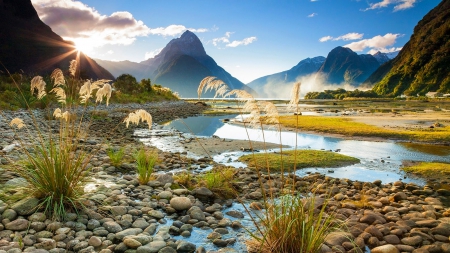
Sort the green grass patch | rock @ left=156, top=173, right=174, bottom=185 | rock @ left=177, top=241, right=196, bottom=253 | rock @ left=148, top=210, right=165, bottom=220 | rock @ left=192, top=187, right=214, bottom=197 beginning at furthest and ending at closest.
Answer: the green grass patch, rock @ left=156, top=173, right=174, bottom=185, rock @ left=192, top=187, right=214, bottom=197, rock @ left=148, top=210, right=165, bottom=220, rock @ left=177, top=241, right=196, bottom=253

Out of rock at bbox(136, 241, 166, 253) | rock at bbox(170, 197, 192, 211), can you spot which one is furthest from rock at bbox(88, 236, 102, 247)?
rock at bbox(170, 197, 192, 211)

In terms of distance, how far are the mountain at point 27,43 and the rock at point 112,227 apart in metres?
64.4

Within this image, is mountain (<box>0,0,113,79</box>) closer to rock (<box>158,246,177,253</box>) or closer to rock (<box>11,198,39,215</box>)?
rock (<box>11,198,39,215</box>)

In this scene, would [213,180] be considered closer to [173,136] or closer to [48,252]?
[48,252]

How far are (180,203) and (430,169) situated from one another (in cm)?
1064

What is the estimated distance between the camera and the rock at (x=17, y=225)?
4455 mm

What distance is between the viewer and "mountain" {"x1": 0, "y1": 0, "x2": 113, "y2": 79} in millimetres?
65250

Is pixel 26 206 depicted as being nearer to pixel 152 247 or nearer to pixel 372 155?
pixel 152 247

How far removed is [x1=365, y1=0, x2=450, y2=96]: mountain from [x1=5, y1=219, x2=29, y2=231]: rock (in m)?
142

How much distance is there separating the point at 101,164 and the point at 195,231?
535 cm

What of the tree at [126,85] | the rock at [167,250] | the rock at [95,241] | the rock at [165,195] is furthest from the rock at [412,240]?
the tree at [126,85]

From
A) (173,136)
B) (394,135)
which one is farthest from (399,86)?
(173,136)

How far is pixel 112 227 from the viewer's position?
5004mm

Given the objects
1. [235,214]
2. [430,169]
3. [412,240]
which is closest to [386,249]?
[412,240]
